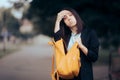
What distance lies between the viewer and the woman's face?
5336 millimetres

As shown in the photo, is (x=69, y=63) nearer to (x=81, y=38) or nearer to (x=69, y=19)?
(x=81, y=38)

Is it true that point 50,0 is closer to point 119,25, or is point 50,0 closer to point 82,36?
point 119,25

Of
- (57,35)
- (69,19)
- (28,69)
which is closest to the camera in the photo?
(69,19)

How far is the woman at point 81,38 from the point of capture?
5223 millimetres

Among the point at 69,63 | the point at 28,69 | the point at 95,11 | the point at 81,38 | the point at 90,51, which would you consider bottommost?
the point at 28,69

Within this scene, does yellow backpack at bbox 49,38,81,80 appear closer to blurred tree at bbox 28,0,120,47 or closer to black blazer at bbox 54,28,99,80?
black blazer at bbox 54,28,99,80

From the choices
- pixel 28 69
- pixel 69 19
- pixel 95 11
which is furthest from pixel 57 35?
pixel 28 69

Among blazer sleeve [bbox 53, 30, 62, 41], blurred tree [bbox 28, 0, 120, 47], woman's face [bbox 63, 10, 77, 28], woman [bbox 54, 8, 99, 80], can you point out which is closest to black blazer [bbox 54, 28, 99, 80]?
woman [bbox 54, 8, 99, 80]

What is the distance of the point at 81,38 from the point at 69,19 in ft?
0.91

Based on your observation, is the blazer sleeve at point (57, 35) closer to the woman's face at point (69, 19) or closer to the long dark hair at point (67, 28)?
the long dark hair at point (67, 28)

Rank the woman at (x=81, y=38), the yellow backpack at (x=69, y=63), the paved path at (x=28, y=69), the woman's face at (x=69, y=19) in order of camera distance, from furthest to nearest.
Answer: the paved path at (x=28, y=69)
the woman's face at (x=69, y=19)
the woman at (x=81, y=38)
the yellow backpack at (x=69, y=63)

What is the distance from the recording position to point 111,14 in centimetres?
1525

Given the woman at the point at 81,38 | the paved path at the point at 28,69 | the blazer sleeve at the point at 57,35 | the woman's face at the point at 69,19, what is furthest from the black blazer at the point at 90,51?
the paved path at the point at 28,69

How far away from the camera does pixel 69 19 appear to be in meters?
5.36
